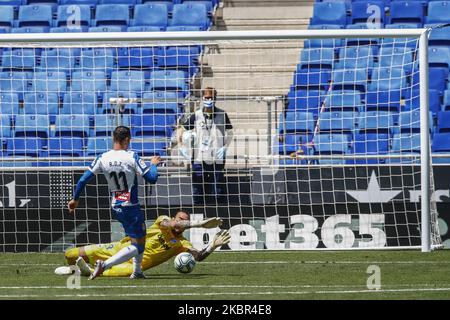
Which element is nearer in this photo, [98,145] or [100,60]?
[98,145]

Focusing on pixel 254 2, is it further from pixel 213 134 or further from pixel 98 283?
pixel 98 283

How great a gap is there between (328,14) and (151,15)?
3.56 meters

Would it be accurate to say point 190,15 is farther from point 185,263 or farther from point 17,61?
point 185,263

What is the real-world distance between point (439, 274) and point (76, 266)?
158 inches

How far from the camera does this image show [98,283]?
11.9 metres

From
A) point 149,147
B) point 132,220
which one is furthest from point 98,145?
point 132,220

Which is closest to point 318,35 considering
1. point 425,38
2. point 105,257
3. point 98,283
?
point 425,38

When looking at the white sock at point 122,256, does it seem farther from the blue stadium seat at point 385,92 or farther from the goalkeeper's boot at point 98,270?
the blue stadium seat at point 385,92

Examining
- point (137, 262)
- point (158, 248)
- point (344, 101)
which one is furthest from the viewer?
point (344, 101)

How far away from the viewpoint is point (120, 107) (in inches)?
695

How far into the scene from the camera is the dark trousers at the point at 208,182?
55.6 ft

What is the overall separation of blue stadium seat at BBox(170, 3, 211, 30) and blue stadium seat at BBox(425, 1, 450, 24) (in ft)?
14.2

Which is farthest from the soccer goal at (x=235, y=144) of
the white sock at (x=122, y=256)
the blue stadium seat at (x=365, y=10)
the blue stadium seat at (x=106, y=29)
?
the white sock at (x=122, y=256)

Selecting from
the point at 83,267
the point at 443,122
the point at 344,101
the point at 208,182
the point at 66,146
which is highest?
the point at 344,101
